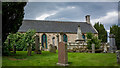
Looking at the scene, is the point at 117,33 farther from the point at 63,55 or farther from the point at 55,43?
the point at 63,55

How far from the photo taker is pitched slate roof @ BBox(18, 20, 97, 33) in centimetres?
3497

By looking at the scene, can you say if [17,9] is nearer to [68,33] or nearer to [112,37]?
[112,37]

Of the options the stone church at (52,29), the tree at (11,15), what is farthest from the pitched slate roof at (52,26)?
the tree at (11,15)

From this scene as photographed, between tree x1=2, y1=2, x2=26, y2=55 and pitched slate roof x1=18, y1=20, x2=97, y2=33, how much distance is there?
66.8 feet

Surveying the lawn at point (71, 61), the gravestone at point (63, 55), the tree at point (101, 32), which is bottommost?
the lawn at point (71, 61)

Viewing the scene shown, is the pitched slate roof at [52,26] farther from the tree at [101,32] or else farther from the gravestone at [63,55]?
the gravestone at [63,55]

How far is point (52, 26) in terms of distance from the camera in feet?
121

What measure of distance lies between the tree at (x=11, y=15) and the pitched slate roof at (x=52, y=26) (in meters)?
A: 20.4

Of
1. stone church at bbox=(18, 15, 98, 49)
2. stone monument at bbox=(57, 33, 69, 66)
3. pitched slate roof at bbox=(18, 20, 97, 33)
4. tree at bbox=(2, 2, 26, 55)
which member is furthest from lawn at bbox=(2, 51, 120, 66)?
pitched slate roof at bbox=(18, 20, 97, 33)

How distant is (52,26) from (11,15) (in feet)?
79.7

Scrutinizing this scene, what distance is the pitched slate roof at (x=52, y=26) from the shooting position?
115ft

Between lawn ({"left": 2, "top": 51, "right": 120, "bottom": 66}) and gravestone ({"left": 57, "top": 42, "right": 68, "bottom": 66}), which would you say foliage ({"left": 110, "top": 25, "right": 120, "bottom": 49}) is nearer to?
lawn ({"left": 2, "top": 51, "right": 120, "bottom": 66})

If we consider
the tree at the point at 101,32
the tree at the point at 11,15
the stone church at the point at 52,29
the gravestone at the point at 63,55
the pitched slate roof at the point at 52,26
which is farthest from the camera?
the tree at the point at 101,32

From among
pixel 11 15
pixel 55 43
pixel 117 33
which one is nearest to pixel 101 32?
pixel 117 33
